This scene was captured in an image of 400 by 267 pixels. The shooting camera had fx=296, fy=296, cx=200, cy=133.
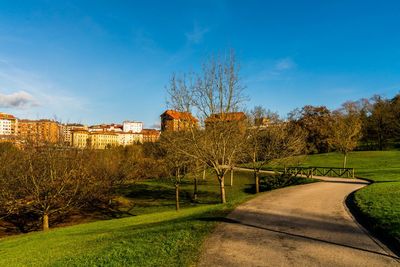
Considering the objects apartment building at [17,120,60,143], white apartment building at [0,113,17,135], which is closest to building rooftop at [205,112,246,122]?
apartment building at [17,120,60,143]

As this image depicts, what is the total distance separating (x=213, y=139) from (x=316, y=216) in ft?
25.4

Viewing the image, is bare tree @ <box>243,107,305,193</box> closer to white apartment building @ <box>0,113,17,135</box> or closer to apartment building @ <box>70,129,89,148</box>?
apartment building @ <box>70,129,89,148</box>

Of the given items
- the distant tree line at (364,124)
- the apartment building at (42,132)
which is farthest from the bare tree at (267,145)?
the distant tree line at (364,124)

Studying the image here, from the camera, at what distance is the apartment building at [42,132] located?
2234 cm

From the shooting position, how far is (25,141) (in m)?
22.0

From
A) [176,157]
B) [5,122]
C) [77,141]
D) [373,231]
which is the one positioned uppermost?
[5,122]

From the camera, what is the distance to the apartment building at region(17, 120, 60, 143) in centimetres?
2234

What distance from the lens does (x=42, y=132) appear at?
2356 centimetres

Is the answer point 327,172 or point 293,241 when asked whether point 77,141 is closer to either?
point 327,172

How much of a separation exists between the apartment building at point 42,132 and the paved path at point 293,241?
17.2 metres

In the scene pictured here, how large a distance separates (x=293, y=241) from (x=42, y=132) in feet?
71.4

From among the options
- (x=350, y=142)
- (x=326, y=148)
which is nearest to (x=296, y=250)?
(x=350, y=142)

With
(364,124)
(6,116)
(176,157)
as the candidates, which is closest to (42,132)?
(176,157)

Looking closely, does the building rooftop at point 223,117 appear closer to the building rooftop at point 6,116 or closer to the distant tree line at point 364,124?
the distant tree line at point 364,124
